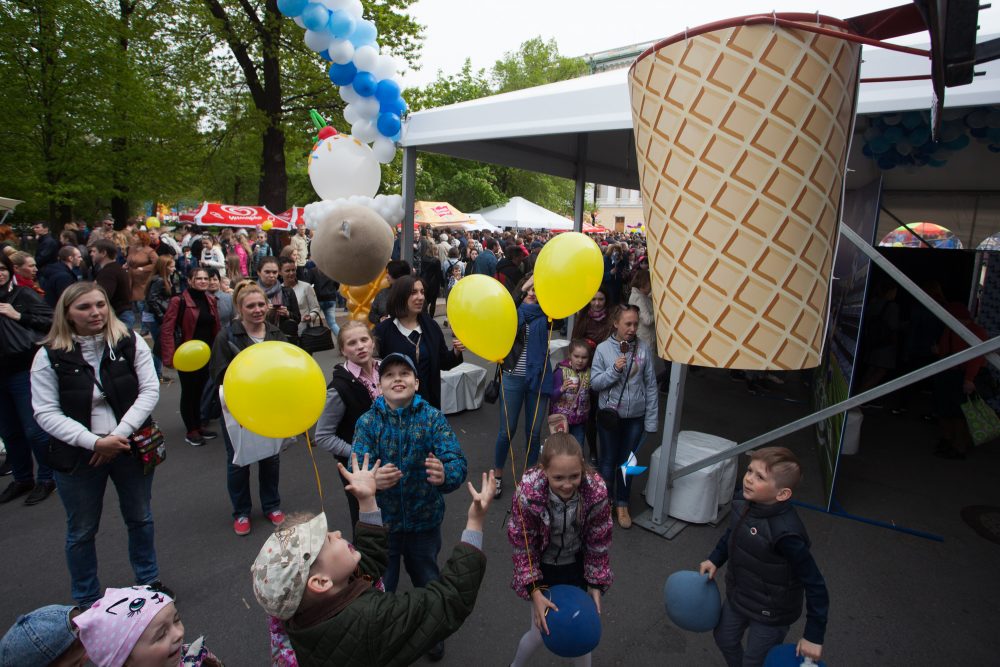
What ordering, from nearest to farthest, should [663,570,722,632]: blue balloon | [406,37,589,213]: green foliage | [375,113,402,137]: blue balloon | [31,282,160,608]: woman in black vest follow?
[663,570,722,632]: blue balloon < [31,282,160,608]: woman in black vest < [375,113,402,137]: blue balloon < [406,37,589,213]: green foliage

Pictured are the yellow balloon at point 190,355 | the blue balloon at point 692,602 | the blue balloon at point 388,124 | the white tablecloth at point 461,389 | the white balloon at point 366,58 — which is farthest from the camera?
the white tablecloth at point 461,389

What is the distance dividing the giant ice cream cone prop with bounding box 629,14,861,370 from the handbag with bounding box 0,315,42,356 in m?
4.50

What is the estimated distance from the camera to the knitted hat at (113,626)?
1381 mm

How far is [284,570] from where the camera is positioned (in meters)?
1.41

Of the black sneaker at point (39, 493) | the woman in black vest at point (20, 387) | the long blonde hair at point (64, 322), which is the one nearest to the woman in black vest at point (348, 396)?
the long blonde hair at point (64, 322)

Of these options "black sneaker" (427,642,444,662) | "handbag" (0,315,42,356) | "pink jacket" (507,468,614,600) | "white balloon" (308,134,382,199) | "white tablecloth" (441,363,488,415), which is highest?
"white balloon" (308,134,382,199)

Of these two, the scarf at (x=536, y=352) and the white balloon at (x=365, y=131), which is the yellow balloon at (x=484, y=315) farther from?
the white balloon at (x=365, y=131)

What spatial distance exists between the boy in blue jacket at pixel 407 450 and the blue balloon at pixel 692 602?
1.01 meters

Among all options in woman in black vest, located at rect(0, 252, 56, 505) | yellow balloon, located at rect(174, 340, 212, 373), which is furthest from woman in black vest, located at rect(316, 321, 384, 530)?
woman in black vest, located at rect(0, 252, 56, 505)

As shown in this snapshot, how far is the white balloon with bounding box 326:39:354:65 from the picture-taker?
4.04 m

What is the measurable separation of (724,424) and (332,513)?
4447mm

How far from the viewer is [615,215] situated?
158 ft

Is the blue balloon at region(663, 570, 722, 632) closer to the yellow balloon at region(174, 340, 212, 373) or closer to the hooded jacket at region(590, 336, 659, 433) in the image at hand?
the hooded jacket at region(590, 336, 659, 433)

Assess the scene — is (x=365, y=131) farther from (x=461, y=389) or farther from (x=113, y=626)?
(x=113, y=626)
